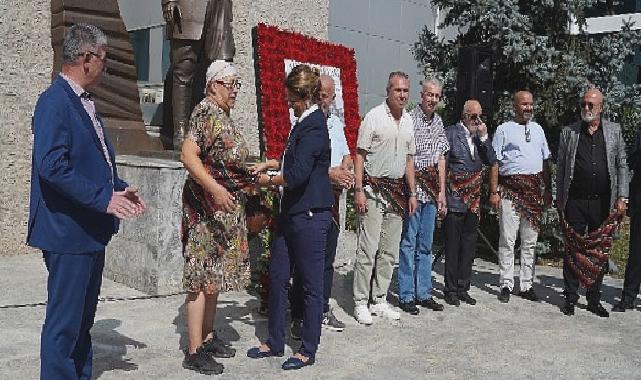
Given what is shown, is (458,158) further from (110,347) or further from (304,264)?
(110,347)

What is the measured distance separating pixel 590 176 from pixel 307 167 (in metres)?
2.95

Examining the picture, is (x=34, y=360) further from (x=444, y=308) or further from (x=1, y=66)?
(x=1, y=66)

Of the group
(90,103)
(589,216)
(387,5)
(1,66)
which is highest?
(387,5)

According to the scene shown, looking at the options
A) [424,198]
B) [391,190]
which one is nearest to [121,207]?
[391,190]

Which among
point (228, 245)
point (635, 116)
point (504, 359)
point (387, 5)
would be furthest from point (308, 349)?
point (387, 5)

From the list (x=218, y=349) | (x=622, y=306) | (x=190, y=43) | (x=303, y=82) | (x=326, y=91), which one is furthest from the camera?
(x=190, y=43)

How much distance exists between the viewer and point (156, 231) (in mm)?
5516

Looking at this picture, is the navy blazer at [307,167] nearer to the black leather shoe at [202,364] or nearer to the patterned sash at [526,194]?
the black leather shoe at [202,364]

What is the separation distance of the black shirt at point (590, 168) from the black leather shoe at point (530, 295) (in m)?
1.02

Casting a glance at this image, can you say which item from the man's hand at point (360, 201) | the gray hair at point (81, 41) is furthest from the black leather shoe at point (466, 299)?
the gray hair at point (81, 41)

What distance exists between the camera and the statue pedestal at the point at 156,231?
5531mm

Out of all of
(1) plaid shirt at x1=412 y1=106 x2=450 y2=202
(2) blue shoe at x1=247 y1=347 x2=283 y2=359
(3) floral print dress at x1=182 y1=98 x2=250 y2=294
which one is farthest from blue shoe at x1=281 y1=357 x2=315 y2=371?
(1) plaid shirt at x1=412 y1=106 x2=450 y2=202

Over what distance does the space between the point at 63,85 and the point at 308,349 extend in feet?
6.74

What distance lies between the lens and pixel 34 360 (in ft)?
12.9
